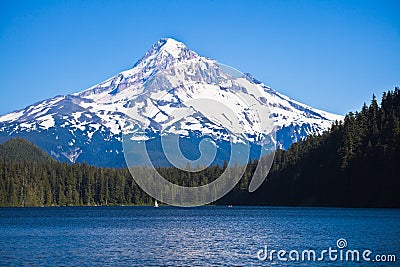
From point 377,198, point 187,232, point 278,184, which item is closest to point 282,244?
point 187,232

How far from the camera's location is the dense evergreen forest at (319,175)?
108562mm

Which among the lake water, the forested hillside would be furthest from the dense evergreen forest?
the lake water

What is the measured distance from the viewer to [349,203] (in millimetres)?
117625

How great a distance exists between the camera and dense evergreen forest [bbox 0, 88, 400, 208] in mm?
108562

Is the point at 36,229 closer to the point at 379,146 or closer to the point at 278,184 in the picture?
the point at 379,146

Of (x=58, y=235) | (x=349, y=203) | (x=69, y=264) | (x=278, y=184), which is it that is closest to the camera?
(x=69, y=264)

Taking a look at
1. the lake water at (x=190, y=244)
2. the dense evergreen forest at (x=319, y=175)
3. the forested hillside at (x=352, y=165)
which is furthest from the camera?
the dense evergreen forest at (x=319, y=175)

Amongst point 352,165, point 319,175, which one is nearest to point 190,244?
point 352,165

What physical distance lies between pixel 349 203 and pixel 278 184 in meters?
39.5

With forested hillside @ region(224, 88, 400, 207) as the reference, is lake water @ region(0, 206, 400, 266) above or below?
below

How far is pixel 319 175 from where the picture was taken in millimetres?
130000

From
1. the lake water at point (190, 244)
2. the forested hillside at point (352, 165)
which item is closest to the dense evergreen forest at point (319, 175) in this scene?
the forested hillside at point (352, 165)

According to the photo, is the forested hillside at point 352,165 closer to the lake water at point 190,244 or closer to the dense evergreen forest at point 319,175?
the dense evergreen forest at point 319,175

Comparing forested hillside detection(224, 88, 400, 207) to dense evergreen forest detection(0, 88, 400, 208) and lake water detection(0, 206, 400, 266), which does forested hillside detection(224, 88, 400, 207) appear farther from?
lake water detection(0, 206, 400, 266)
